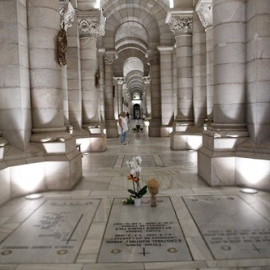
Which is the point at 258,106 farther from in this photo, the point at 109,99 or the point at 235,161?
the point at 109,99

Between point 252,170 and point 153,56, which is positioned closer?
point 252,170

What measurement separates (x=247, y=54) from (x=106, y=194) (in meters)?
5.03

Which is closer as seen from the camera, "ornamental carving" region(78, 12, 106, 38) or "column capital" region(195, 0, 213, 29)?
"column capital" region(195, 0, 213, 29)

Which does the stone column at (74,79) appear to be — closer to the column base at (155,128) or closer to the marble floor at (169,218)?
the marble floor at (169,218)

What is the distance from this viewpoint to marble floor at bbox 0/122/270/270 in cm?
401

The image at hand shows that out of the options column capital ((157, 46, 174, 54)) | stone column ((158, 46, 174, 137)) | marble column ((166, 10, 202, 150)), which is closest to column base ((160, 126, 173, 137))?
stone column ((158, 46, 174, 137))

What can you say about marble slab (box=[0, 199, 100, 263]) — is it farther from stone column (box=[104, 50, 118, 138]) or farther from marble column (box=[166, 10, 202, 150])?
stone column (box=[104, 50, 118, 138])

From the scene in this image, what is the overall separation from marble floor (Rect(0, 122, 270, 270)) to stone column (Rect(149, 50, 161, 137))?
1280cm

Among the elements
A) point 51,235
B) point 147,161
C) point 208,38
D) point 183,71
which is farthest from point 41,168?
point 183,71

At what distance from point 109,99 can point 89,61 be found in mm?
9318

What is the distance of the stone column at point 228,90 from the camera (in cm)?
787

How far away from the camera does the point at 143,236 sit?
15.8 feet

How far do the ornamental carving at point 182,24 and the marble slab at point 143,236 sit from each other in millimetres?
11623

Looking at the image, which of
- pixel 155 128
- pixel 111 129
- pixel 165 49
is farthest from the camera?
pixel 111 129
